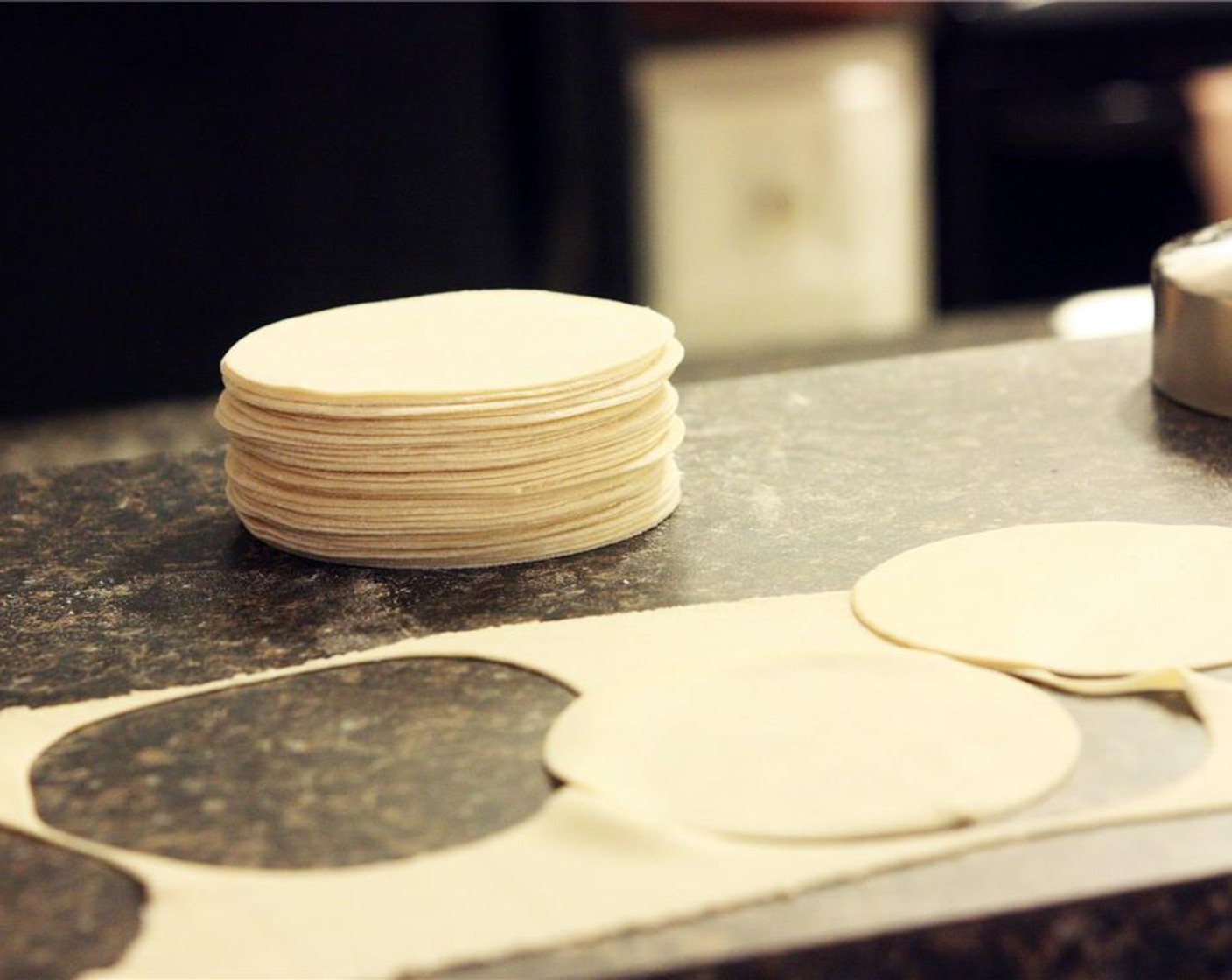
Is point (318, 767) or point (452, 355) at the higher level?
point (452, 355)

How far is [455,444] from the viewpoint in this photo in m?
1.48

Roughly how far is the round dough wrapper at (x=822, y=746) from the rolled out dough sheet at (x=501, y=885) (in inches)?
0.6

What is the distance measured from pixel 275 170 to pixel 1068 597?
2981 millimetres

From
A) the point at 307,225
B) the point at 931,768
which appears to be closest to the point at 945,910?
the point at 931,768

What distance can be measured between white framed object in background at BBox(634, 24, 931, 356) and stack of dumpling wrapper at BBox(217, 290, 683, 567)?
290cm

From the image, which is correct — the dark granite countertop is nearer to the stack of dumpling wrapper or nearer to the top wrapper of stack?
the stack of dumpling wrapper

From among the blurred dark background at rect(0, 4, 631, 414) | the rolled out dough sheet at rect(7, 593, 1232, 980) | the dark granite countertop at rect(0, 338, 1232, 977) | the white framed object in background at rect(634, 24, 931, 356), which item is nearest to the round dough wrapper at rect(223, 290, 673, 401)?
the dark granite countertop at rect(0, 338, 1232, 977)

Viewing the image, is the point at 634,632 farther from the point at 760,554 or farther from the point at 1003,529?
the point at 1003,529

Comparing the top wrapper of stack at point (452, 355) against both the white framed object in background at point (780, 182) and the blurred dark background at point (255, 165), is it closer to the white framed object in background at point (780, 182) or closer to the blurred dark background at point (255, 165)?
the blurred dark background at point (255, 165)

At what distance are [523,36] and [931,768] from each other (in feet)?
10.6

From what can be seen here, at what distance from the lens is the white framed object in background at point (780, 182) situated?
4.49 meters

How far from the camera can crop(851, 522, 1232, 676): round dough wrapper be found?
1.25 meters

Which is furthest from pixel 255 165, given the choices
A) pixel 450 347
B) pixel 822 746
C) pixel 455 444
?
pixel 822 746

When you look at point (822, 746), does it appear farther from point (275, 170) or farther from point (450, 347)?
point (275, 170)
